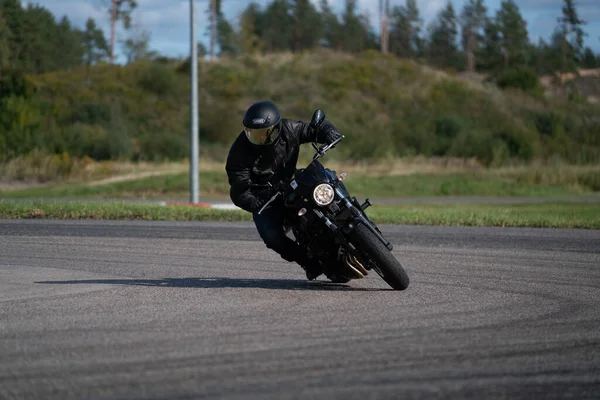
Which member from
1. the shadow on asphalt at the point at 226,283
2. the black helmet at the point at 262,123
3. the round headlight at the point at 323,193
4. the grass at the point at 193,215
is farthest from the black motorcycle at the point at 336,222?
the grass at the point at 193,215

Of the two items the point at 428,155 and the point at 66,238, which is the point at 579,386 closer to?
the point at 66,238

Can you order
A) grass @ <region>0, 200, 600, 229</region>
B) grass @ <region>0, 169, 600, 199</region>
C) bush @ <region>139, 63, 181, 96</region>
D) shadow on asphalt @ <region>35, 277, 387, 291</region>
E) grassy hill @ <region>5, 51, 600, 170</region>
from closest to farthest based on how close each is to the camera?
1. shadow on asphalt @ <region>35, 277, 387, 291</region>
2. grass @ <region>0, 200, 600, 229</region>
3. grass @ <region>0, 169, 600, 199</region>
4. grassy hill @ <region>5, 51, 600, 170</region>
5. bush @ <region>139, 63, 181, 96</region>

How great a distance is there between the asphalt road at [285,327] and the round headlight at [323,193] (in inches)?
35.4

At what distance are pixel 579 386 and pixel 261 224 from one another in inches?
188

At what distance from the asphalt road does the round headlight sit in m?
0.90

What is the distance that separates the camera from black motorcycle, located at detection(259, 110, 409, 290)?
9.13 metres

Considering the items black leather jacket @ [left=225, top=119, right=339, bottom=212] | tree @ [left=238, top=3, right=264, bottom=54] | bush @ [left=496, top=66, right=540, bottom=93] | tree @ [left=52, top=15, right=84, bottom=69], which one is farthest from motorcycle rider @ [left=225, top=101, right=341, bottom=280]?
tree @ [left=52, top=15, right=84, bottom=69]

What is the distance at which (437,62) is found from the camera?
389ft

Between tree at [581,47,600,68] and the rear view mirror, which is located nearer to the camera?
the rear view mirror

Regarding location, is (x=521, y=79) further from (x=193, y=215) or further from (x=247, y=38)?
(x=193, y=215)

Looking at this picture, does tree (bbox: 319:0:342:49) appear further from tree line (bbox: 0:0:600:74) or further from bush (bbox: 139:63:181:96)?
bush (bbox: 139:63:181:96)

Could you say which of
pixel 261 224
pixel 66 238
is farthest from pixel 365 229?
pixel 66 238

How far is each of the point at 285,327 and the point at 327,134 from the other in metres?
2.70

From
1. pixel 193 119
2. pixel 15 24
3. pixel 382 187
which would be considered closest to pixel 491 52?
pixel 15 24
